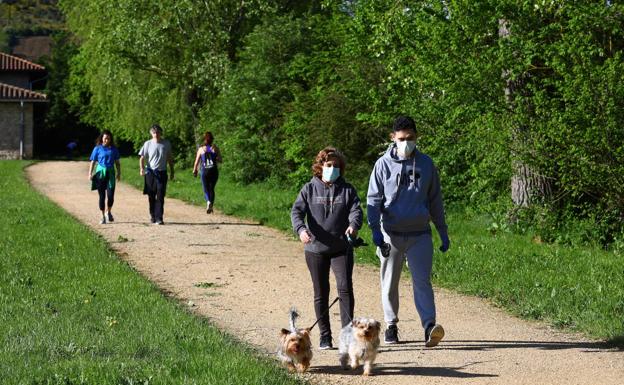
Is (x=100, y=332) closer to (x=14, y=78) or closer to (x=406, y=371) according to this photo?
(x=406, y=371)

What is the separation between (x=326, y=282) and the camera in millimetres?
8367

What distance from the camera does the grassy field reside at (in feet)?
31.6

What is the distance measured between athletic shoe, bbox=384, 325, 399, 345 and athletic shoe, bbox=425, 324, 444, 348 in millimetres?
388

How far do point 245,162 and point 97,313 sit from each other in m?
20.8

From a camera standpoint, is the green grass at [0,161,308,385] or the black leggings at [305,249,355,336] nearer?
the green grass at [0,161,308,385]

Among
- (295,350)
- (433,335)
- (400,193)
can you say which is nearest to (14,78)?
(400,193)

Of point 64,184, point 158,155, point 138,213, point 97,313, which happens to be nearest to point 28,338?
point 97,313

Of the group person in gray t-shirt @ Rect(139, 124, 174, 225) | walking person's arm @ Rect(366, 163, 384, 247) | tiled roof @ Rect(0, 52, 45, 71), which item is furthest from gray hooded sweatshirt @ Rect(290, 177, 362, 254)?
tiled roof @ Rect(0, 52, 45, 71)

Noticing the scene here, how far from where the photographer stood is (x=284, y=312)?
1004 cm

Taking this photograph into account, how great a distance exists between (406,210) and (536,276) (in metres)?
4.05

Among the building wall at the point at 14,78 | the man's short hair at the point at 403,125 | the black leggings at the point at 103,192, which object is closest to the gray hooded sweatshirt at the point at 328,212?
the man's short hair at the point at 403,125

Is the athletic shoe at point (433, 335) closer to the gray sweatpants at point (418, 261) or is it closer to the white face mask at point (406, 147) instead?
the gray sweatpants at point (418, 261)

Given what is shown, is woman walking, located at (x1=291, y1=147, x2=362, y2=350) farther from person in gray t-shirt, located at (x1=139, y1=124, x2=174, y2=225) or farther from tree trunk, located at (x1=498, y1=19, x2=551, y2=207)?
person in gray t-shirt, located at (x1=139, y1=124, x2=174, y2=225)

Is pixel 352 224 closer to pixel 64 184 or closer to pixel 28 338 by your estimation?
pixel 28 338
